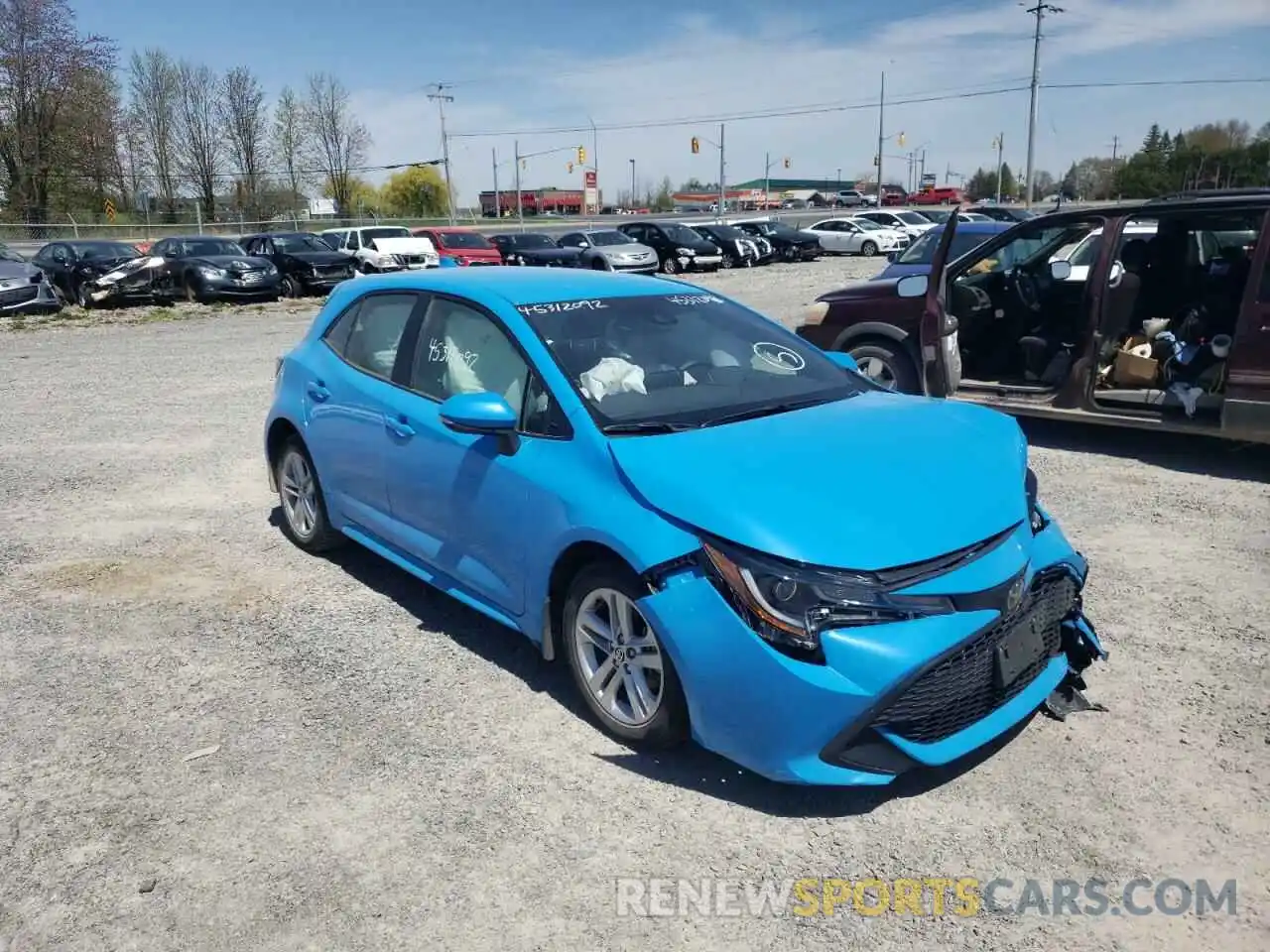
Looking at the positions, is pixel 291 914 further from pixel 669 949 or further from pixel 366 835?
pixel 669 949

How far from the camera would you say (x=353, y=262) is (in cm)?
2431

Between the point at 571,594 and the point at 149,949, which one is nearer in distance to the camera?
the point at 149,949

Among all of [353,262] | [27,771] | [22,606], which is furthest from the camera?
[353,262]

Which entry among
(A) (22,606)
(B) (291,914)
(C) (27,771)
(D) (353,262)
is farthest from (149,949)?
(D) (353,262)

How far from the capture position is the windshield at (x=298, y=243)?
79.7 feet

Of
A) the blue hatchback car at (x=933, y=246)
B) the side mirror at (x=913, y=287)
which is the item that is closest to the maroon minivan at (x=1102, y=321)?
the side mirror at (x=913, y=287)

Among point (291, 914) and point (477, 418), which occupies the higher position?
point (477, 418)

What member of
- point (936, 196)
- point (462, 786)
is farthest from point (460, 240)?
point (936, 196)

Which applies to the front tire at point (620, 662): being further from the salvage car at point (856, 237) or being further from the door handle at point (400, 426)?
the salvage car at point (856, 237)

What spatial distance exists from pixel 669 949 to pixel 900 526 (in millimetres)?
1379

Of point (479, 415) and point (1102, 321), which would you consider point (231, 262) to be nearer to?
Answer: point (1102, 321)

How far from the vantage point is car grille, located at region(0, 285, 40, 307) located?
740 inches

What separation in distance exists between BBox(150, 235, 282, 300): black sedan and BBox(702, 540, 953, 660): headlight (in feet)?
69.8

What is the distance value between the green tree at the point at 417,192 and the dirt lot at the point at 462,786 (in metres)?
92.3
